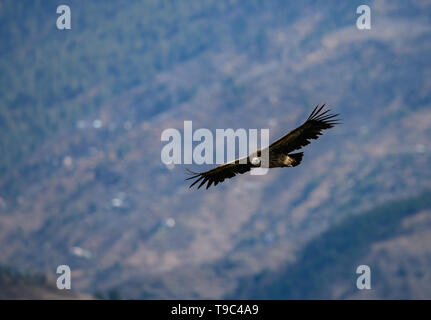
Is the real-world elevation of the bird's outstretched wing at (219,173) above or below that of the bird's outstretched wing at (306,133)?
below

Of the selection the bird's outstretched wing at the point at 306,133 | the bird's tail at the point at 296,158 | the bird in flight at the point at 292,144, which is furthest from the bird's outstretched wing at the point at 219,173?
the bird's tail at the point at 296,158

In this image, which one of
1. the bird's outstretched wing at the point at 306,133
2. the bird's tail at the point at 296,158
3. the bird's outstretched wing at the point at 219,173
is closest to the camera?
the bird's tail at the point at 296,158

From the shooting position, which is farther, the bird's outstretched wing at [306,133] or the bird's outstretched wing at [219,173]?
the bird's outstretched wing at [219,173]

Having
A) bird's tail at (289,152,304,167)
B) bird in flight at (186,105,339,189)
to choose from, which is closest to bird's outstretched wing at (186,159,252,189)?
bird in flight at (186,105,339,189)

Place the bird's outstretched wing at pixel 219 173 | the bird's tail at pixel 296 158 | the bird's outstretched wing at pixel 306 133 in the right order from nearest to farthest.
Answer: the bird's tail at pixel 296 158 → the bird's outstretched wing at pixel 306 133 → the bird's outstretched wing at pixel 219 173

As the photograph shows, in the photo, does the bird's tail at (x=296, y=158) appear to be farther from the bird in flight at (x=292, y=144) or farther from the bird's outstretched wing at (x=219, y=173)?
the bird's outstretched wing at (x=219, y=173)

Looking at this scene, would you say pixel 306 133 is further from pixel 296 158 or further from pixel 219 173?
pixel 219 173

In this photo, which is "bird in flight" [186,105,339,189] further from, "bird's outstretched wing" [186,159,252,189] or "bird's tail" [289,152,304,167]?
"bird's outstretched wing" [186,159,252,189]
